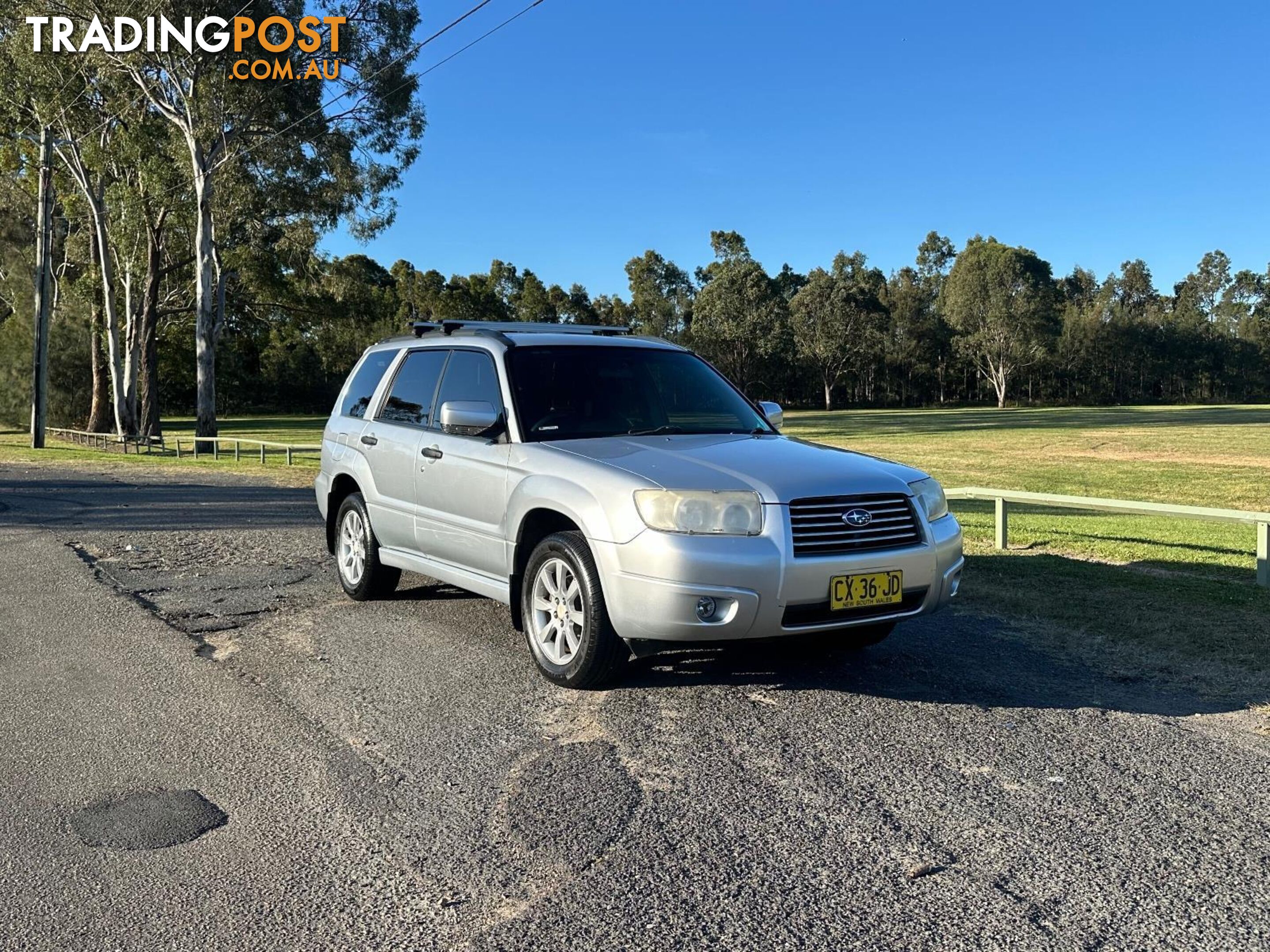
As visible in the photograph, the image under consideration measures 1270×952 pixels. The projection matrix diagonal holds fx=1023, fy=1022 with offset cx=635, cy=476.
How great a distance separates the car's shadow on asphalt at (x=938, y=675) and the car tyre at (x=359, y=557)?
2389 millimetres

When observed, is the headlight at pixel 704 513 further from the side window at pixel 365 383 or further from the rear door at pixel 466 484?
the side window at pixel 365 383

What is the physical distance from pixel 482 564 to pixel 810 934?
344 cm

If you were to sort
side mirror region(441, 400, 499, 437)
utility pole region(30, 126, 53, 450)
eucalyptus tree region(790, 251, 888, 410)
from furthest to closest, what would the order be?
eucalyptus tree region(790, 251, 888, 410) < utility pole region(30, 126, 53, 450) < side mirror region(441, 400, 499, 437)

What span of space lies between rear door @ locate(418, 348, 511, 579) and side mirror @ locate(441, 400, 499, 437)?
0.22 feet

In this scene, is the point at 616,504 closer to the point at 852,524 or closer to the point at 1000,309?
the point at 852,524

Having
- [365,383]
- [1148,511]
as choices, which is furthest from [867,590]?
[1148,511]

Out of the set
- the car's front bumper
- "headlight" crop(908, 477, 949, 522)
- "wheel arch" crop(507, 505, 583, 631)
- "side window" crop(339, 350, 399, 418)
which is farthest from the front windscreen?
"side window" crop(339, 350, 399, 418)

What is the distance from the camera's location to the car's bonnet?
15.9 ft

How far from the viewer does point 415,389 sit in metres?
7.01

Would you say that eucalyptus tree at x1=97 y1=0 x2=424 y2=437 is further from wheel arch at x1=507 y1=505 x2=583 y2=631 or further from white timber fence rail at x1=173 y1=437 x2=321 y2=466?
wheel arch at x1=507 y1=505 x2=583 y2=631

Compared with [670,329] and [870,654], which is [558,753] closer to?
[870,654]

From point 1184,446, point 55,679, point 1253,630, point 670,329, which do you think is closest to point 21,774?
point 55,679

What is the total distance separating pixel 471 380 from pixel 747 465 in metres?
2.15

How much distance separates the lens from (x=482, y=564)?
5.93 metres
